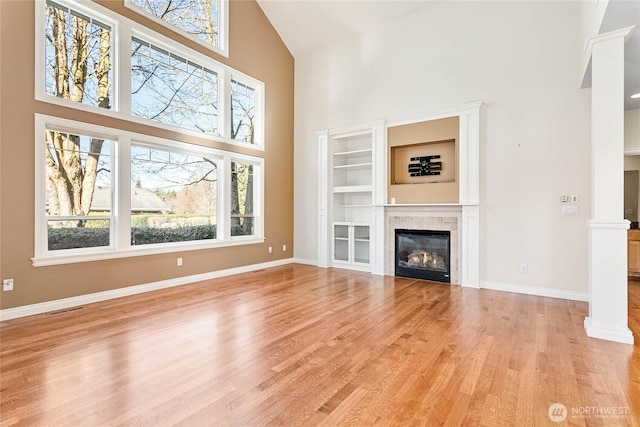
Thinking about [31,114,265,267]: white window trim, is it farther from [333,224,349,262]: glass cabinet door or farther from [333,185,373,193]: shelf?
[333,185,373,193]: shelf

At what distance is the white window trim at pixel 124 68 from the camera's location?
3.68m

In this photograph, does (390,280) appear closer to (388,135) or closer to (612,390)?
(388,135)

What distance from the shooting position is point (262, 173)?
6660 millimetres

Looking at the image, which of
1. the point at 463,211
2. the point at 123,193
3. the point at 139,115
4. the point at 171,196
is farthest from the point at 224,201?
the point at 463,211

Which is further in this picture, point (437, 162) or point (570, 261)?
point (437, 162)

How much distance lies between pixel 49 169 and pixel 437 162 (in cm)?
573

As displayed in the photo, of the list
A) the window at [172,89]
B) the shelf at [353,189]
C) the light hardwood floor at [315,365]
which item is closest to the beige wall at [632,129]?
the light hardwood floor at [315,365]

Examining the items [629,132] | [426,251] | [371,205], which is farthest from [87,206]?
[629,132]

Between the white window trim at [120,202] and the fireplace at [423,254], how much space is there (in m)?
3.02

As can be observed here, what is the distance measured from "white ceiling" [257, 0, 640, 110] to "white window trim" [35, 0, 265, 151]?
167cm

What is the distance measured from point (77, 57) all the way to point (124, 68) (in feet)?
1.75

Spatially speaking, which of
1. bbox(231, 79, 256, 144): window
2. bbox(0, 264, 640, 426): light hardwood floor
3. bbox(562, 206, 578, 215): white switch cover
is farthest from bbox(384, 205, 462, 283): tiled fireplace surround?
bbox(231, 79, 256, 144): window

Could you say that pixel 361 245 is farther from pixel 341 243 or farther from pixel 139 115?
pixel 139 115

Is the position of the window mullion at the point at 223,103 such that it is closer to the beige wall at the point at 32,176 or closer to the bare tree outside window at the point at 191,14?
the beige wall at the point at 32,176
